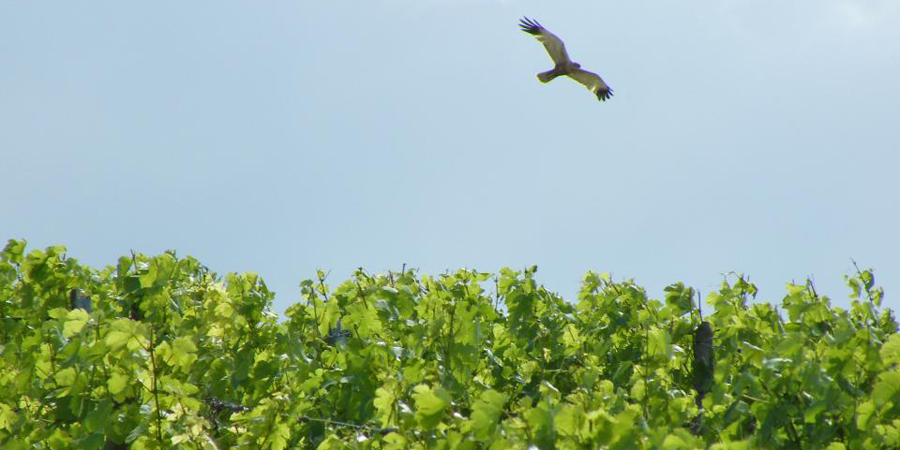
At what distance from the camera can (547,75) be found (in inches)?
371

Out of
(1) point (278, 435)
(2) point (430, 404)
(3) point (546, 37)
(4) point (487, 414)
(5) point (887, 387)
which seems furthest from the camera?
(3) point (546, 37)

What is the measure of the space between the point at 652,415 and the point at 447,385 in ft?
3.13

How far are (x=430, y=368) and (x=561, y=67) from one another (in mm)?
6062

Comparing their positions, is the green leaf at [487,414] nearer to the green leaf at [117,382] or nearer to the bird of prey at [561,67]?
the green leaf at [117,382]

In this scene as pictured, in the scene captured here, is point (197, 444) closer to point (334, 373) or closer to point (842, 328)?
point (334, 373)

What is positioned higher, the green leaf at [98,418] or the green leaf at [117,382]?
the green leaf at [117,382]

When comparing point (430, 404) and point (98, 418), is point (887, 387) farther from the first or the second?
point (98, 418)

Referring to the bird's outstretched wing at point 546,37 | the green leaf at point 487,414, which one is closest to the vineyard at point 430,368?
the green leaf at point 487,414

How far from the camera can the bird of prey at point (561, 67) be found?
909 centimetres

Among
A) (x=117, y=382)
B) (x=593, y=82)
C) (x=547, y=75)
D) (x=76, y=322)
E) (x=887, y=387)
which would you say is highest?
(x=593, y=82)

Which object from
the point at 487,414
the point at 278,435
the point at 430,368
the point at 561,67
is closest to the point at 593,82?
the point at 561,67

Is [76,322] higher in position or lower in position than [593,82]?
lower

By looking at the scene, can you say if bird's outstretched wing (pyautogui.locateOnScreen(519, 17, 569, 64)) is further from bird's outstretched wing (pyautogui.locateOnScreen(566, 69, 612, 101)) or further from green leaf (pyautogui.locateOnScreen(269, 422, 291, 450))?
green leaf (pyautogui.locateOnScreen(269, 422, 291, 450))

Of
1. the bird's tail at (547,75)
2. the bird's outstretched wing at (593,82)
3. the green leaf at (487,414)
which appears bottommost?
the green leaf at (487,414)
